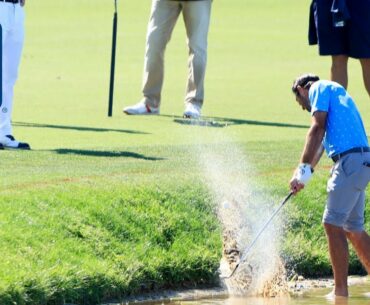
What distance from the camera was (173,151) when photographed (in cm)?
1379

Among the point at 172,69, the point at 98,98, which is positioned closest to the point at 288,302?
the point at 98,98

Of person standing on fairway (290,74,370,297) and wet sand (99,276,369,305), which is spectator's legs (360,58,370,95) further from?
person standing on fairway (290,74,370,297)

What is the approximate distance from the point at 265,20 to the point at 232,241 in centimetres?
1786

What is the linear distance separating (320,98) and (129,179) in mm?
2196

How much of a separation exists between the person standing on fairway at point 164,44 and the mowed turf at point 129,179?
26cm

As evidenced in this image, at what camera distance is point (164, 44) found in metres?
17.4

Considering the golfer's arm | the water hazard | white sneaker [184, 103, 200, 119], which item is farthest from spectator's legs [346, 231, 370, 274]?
white sneaker [184, 103, 200, 119]

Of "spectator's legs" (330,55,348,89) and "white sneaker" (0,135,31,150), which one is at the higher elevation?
"spectator's legs" (330,55,348,89)

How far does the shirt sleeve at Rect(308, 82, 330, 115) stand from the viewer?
10367 millimetres

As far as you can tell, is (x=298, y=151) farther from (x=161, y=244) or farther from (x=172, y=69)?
(x=172, y=69)

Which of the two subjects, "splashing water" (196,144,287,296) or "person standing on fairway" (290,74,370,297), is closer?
"person standing on fairway" (290,74,370,297)

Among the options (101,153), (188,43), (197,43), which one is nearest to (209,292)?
(101,153)

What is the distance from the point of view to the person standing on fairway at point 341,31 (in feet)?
43.6

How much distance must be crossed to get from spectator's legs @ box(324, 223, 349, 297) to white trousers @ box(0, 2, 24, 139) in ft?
13.6
